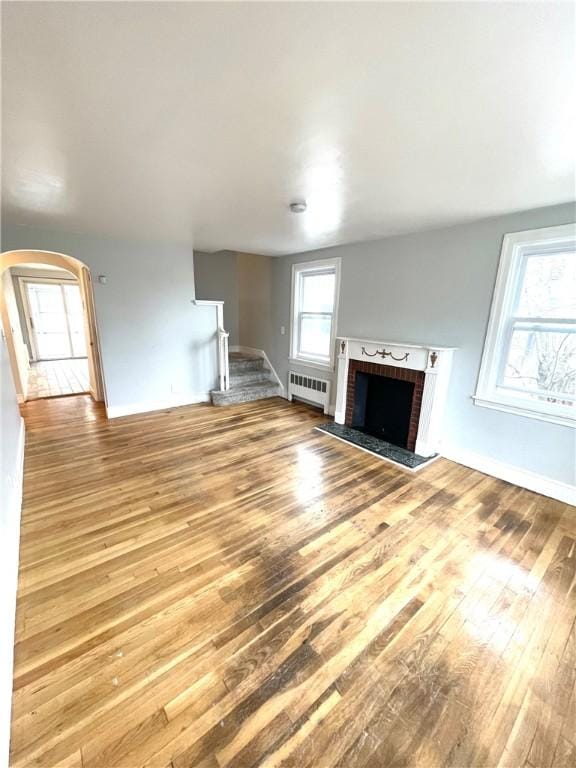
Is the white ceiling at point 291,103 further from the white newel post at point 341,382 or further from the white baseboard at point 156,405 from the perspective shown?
the white baseboard at point 156,405

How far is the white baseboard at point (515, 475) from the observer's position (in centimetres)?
266

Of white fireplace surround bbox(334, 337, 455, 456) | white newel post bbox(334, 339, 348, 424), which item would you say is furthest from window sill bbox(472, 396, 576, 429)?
white newel post bbox(334, 339, 348, 424)

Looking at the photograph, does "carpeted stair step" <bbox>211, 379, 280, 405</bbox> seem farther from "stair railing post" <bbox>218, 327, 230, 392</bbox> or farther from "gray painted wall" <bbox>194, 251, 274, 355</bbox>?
"gray painted wall" <bbox>194, 251, 274, 355</bbox>

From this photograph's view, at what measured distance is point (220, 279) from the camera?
6.31 metres

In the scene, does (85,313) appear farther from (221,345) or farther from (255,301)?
(255,301)

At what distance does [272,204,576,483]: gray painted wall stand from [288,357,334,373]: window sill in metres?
→ 0.80

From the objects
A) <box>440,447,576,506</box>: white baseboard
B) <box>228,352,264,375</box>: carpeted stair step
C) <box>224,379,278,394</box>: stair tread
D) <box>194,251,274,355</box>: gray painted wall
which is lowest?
<box>440,447,576,506</box>: white baseboard

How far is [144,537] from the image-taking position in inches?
84.5

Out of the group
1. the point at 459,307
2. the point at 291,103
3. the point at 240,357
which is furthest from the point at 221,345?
the point at 291,103

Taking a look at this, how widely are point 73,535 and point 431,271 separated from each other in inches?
161

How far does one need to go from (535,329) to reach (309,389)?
3.10m

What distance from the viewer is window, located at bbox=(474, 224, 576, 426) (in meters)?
2.58

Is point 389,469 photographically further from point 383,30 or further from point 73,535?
point 383,30

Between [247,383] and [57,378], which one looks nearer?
[247,383]
